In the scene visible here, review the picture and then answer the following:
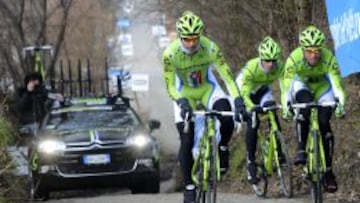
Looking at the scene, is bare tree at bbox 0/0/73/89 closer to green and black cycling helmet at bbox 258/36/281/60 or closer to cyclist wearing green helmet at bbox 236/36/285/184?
cyclist wearing green helmet at bbox 236/36/285/184

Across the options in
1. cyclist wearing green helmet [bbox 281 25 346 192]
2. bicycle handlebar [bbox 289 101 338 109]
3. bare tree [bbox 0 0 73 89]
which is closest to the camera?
bicycle handlebar [bbox 289 101 338 109]

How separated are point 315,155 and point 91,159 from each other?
5.22 meters

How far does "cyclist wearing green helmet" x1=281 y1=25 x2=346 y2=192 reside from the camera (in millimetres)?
9602

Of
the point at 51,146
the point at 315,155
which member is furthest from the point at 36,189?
the point at 315,155

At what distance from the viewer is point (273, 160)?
1196 centimetres

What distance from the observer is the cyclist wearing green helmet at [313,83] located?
960cm

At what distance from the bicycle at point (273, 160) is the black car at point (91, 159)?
2.54 m

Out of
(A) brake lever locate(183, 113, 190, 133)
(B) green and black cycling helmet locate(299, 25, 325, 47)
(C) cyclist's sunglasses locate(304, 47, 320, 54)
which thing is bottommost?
(A) brake lever locate(183, 113, 190, 133)

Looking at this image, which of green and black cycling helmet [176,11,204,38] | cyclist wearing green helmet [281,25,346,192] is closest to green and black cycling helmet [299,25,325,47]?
cyclist wearing green helmet [281,25,346,192]

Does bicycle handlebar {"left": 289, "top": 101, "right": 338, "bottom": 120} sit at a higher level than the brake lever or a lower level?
higher

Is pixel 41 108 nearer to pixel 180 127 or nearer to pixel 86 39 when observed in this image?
pixel 180 127

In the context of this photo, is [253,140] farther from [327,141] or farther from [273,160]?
[327,141]

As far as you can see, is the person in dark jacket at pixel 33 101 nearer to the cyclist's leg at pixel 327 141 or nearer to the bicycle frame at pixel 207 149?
the cyclist's leg at pixel 327 141

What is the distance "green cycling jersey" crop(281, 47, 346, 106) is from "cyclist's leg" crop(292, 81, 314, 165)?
0.33 feet
